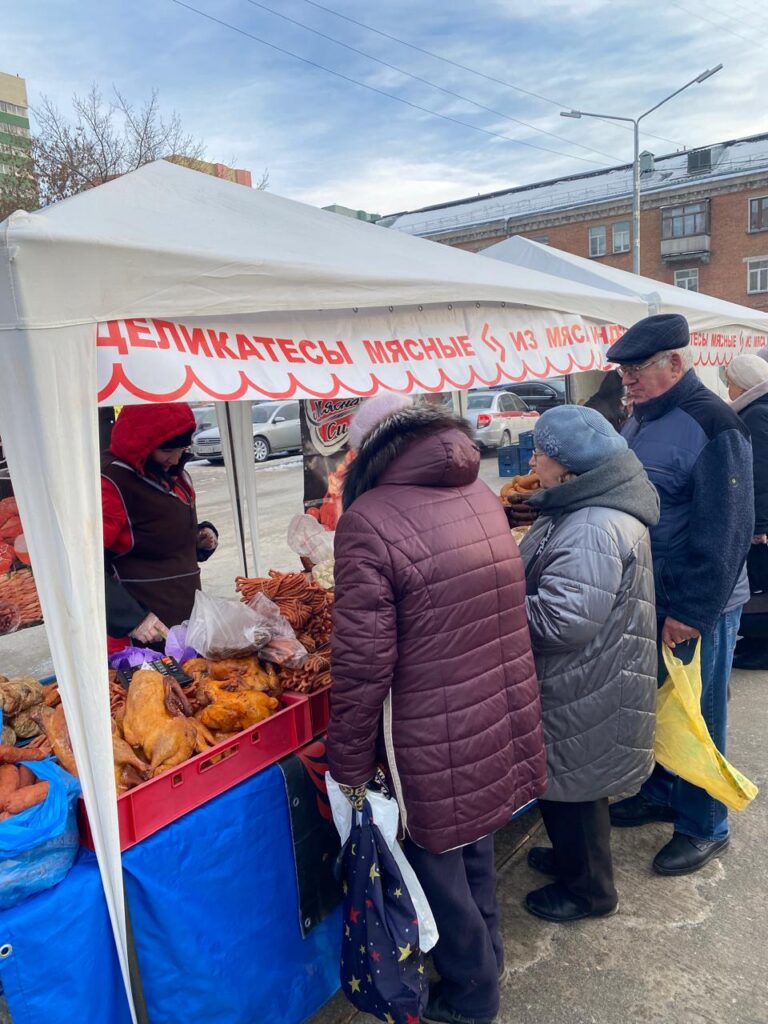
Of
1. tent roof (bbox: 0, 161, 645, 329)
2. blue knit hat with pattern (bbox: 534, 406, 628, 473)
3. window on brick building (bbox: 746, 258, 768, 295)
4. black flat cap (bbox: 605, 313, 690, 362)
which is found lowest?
blue knit hat with pattern (bbox: 534, 406, 628, 473)

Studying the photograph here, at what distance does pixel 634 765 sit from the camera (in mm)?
2371

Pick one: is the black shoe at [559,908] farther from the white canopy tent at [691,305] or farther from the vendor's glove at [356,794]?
the white canopy tent at [691,305]

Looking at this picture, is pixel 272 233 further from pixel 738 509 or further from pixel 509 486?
pixel 509 486

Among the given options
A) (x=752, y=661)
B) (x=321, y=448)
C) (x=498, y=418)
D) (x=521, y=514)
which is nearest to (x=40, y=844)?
(x=321, y=448)

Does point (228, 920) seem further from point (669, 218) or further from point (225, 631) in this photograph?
point (669, 218)

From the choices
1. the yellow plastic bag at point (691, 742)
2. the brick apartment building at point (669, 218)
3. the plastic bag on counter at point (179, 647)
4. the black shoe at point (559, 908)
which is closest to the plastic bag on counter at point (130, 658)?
the plastic bag on counter at point (179, 647)

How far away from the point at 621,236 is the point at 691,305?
3703cm

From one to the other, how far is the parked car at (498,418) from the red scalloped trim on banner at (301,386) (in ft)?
41.9

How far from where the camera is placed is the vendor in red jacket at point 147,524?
2.84 m

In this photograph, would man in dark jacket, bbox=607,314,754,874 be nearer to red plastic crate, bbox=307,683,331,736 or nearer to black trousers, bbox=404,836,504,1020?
black trousers, bbox=404,836,504,1020

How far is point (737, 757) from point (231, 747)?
8.99ft

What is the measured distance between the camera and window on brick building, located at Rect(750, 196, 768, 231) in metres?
35.2

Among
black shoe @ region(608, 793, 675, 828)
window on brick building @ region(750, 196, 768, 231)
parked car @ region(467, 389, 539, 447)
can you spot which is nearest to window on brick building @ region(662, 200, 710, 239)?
window on brick building @ region(750, 196, 768, 231)

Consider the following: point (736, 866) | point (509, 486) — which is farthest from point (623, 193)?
point (736, 866)
